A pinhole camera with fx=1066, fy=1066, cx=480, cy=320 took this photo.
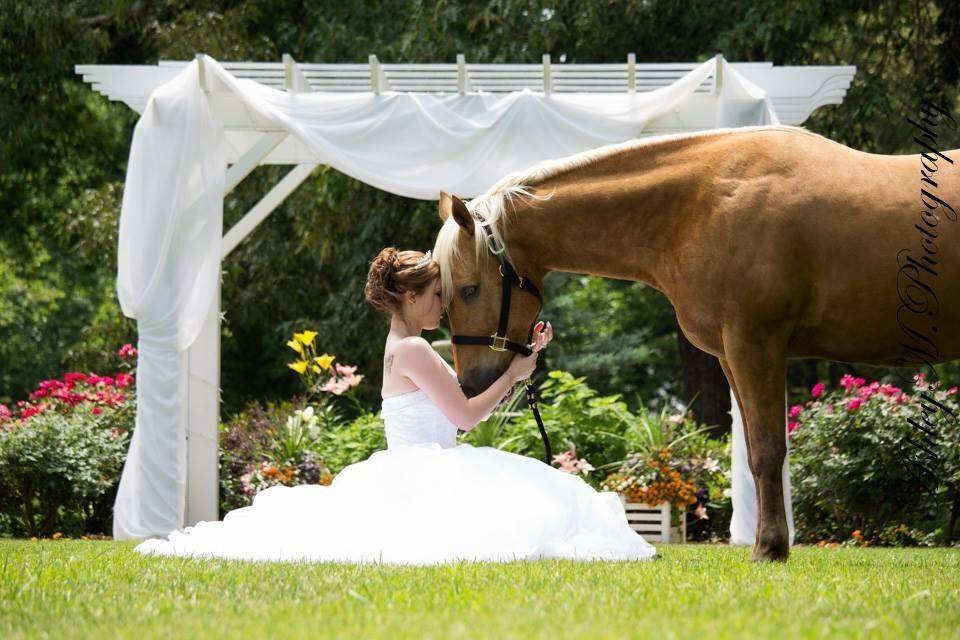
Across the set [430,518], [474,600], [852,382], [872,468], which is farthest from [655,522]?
[474,600]

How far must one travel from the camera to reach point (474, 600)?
3369 mm

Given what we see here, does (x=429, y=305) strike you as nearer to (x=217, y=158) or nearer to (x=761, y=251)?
(x=761, y=251)

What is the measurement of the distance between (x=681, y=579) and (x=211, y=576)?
1767 millimetres

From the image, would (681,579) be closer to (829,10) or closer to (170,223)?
(170,223)

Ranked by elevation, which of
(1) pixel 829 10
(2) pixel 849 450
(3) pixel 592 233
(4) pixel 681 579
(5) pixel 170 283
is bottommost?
(2) pixel 849 450

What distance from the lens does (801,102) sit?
8367 millimetres

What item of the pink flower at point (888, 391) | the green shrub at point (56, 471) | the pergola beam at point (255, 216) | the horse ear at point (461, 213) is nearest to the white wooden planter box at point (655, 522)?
the pink flower at point (888, 391)

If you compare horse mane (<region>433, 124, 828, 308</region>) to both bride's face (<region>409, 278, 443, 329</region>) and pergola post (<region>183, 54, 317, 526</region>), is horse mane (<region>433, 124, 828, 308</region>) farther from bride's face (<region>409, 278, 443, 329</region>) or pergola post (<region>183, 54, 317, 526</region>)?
pergola post (<region>183, 54, 317, 526</region>)

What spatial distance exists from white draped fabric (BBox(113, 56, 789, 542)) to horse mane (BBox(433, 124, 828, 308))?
265 cm

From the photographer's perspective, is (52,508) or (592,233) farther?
(52,508)

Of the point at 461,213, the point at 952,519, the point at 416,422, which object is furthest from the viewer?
the point at 952,519

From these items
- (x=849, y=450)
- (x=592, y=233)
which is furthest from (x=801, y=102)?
(x=592, y=233)

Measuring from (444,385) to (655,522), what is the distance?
3.85 meters

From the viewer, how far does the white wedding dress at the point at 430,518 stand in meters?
4.65
